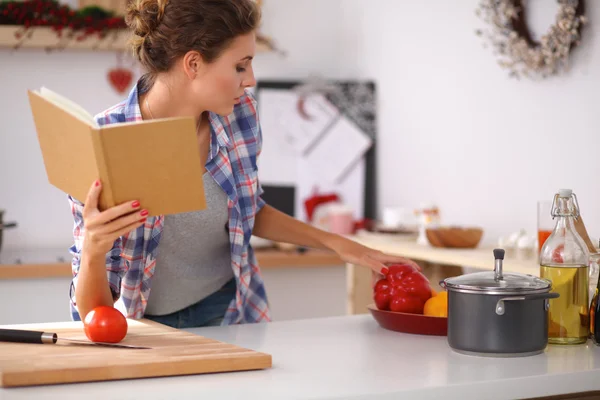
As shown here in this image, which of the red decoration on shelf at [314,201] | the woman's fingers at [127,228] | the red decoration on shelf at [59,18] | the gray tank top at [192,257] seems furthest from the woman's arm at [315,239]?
the red decoration on shelf at [59,18]

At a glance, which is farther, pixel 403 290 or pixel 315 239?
pixel 315 239

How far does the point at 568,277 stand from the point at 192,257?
34.2 inches

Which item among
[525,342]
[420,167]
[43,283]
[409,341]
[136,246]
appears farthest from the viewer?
[420,167]

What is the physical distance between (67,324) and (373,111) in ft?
7.80

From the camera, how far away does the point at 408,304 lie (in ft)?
5.65

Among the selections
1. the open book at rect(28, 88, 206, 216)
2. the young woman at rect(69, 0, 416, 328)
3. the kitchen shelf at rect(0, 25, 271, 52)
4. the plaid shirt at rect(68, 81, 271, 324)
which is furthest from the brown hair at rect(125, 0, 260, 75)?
the kitchen shelf at rect(0, 25, 271, 52)

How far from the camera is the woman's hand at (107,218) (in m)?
1.40

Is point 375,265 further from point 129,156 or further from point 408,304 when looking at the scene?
point 129,156

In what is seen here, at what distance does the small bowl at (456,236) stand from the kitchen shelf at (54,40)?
1.34 meters

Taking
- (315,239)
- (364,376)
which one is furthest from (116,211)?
(315,239)

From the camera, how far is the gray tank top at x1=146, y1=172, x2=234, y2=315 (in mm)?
1935

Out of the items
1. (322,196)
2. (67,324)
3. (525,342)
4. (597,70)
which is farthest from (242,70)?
(322,196)

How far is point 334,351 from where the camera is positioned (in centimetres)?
151

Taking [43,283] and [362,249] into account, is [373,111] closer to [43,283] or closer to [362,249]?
[43,283]
